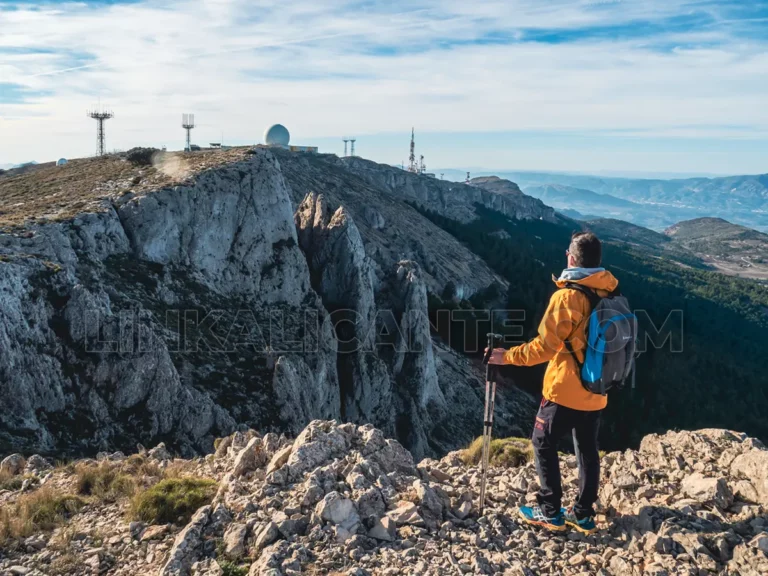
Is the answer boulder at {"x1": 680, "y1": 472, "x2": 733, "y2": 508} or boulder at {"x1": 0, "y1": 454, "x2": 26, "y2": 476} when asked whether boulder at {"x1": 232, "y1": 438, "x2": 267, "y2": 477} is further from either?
boulder at {"x1": 680, "y1": 472, "x2": 733, "y2": 508}

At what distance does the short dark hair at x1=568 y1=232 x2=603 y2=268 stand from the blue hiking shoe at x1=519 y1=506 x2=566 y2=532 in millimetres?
2935

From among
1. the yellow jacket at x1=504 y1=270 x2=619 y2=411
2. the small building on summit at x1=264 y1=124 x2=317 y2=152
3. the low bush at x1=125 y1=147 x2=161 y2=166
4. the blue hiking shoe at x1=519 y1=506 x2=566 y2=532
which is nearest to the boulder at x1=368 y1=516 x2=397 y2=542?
the blue hiking shoe at x1=519 y1=506 x2=566 y2=532

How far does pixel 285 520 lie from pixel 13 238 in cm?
1754

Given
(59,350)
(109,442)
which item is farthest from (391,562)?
(59,350)

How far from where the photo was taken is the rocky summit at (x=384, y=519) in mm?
5488

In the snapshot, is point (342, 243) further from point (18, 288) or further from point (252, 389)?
point (18, 288)

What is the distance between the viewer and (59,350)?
16.2 m

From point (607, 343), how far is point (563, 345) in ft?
1.50

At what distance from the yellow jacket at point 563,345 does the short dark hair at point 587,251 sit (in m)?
0.20

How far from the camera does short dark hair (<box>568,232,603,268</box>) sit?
6.02 meters

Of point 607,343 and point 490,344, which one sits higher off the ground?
point 607,343

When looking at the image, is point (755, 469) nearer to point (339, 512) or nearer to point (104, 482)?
point (339, 512)

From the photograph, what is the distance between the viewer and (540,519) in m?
6.18

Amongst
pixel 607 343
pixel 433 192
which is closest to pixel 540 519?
pixel 607 343
